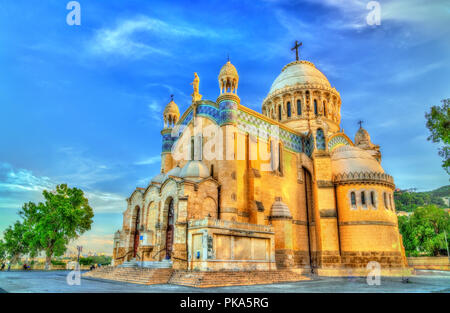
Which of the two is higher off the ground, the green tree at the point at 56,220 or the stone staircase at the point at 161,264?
the green tree at the point at 56,220

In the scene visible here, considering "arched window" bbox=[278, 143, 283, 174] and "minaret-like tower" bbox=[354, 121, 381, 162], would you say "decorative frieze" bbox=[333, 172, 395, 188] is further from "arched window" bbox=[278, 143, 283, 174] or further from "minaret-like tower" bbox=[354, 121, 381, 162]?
"minaret-like tower" bbox=[354, 121, 381, 162]

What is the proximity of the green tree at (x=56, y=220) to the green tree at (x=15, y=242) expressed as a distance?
1.78 m

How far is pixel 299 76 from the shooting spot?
37.1m

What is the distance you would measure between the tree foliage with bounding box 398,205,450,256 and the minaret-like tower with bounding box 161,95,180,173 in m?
35.7

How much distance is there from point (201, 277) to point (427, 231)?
39.9m

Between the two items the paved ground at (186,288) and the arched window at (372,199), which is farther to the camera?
the arched window at (372,199)

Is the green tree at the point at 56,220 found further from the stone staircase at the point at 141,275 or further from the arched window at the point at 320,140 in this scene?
the arched window at the point at 320,140

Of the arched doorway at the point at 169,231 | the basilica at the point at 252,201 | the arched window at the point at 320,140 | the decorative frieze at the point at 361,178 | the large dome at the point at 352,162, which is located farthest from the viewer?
the arched window at the point at 320,140

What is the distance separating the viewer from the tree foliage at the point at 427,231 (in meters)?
42.8

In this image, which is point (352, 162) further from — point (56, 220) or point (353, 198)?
point (56, 220)

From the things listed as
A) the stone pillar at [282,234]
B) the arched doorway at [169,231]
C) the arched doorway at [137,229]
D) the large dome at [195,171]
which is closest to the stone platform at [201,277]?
the stone pillar at [282,234]

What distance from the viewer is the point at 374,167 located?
98.0ft

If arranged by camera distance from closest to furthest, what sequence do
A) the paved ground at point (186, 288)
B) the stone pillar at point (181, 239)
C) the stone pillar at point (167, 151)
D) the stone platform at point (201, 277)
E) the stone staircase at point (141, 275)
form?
the paved ground at point (186, 288) → the stone platform at point (201, 277) → the stone staircase at point (141, 275) → the stone pillar at point (181, 239) → the stone pillar at point (167, 151)

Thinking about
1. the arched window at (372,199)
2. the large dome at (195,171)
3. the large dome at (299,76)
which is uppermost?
the large dome at (299,76)
